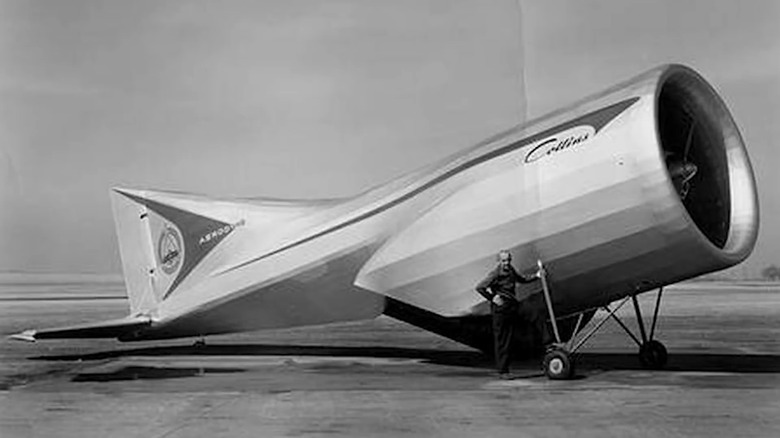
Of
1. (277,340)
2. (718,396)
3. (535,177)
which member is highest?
(535,177)

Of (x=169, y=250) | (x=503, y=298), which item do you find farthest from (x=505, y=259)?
(x=169, y=250)

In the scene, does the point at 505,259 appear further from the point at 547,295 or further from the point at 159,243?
the point at 159,243

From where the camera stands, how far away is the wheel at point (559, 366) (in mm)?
10844

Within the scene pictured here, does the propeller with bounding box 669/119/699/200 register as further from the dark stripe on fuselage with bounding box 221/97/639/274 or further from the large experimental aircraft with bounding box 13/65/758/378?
the dark stripe on fuselage with bounding box 221/97/639/274

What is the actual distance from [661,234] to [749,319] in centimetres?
1712

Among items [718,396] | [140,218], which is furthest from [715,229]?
[140,218]

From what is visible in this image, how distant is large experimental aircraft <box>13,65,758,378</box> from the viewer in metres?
10.6

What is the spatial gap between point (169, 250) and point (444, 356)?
4484 millimetres

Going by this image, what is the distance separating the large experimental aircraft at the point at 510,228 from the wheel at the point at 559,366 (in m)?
0.02

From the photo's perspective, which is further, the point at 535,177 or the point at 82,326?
the point at 82,326

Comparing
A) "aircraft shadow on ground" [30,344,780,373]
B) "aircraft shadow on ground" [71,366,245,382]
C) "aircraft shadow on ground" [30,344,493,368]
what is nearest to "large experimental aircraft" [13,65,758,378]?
"aircraft shadow on ground" [30,344,780,373]

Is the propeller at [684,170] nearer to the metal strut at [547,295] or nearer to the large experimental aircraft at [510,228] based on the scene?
the large experimental aircraft at [510,228]

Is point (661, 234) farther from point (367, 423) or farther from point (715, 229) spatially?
point (367, 423)

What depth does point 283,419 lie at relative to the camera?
305 inches
